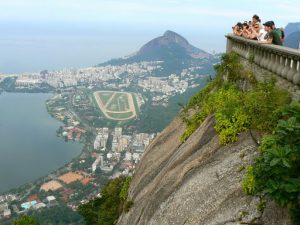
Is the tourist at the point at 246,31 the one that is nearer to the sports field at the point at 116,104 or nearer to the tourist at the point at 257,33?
the tourist at the point at 257,33

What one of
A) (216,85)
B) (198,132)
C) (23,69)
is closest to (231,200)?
(198,132)

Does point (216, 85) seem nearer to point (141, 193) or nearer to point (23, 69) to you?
point (141, 193)

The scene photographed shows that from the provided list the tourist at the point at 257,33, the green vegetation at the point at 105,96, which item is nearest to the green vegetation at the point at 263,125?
the tourist at the point at 257,33

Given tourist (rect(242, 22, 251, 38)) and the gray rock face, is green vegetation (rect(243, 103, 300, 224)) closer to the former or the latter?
the gray rock face

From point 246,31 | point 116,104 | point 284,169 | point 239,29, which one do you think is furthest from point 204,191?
point 116,104

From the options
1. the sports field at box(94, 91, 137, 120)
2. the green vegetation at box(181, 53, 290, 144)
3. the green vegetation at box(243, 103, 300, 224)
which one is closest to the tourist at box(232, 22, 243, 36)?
the green vegetation at box(181, 53, 290, 144)

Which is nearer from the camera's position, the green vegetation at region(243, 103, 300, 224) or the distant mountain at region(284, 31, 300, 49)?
the green vegetation at region(243, 103, 300, 224)
